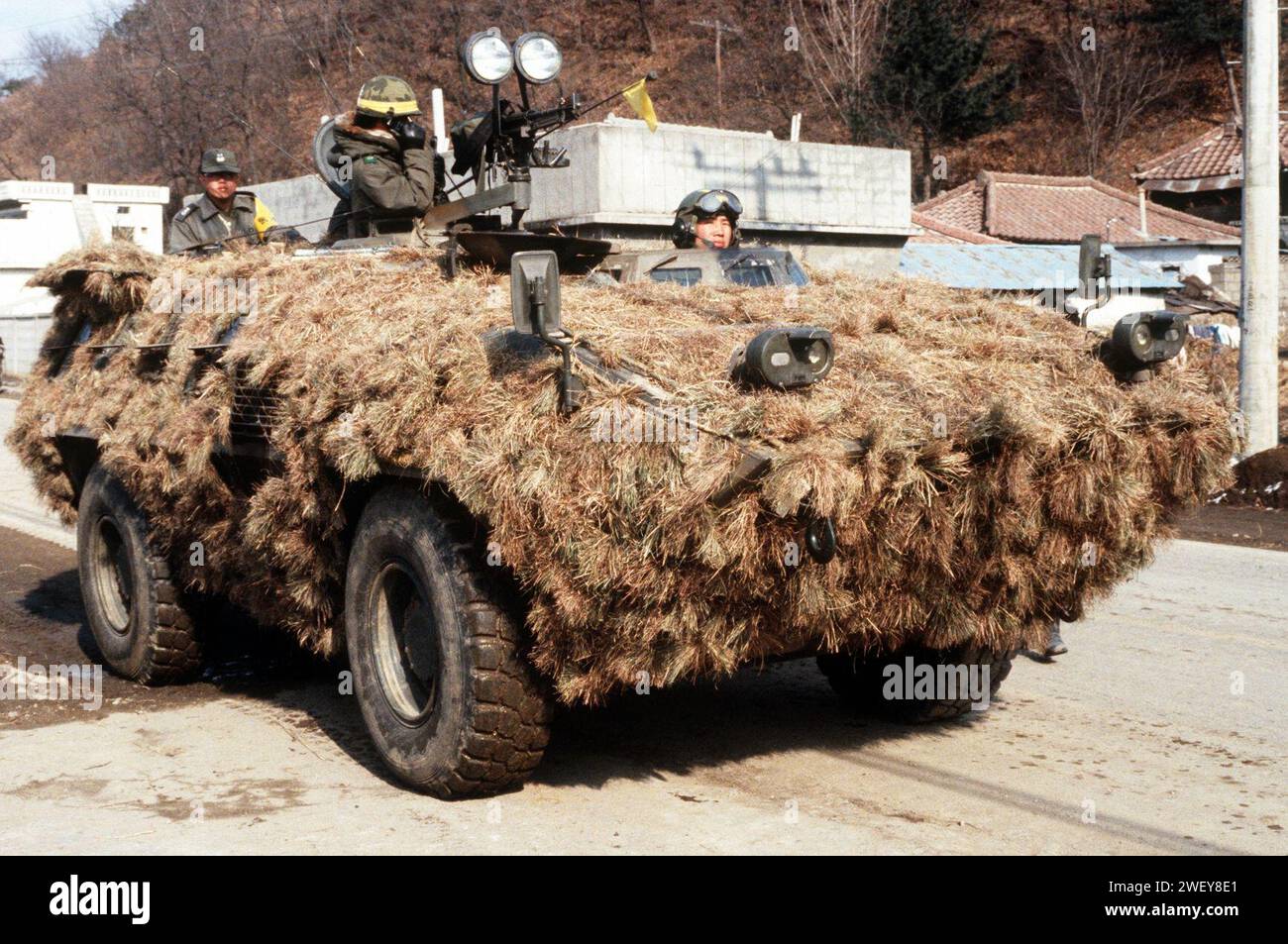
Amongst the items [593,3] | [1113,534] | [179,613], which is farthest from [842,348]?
[593,3]

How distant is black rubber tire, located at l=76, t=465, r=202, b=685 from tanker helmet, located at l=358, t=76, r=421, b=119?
223cm

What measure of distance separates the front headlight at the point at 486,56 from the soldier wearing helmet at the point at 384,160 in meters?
1.08

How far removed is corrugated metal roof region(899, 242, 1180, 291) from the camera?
28688mm

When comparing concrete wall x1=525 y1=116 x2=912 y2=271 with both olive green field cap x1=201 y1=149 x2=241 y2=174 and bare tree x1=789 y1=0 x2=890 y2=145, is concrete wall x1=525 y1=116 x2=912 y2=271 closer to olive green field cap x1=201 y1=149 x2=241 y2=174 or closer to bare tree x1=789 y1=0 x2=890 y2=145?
olive green field cap x1=201 y1=149 x2=241 y2=174

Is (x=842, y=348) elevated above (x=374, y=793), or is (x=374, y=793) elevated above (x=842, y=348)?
(x=842, y=348)

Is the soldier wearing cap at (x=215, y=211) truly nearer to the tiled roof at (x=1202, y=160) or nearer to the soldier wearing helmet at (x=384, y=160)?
the soldier wearing helmet at (x=384, y=160)

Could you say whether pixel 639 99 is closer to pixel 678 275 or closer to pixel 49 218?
pixel 678 275

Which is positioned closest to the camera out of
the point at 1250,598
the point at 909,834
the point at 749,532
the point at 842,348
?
the point at 749,532

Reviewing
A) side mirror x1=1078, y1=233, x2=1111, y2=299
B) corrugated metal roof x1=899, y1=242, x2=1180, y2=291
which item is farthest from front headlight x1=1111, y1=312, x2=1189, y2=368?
corrugated metal roof x1=899, y1=242, x2=1180, y2=291

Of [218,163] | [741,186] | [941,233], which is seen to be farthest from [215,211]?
[941,233]

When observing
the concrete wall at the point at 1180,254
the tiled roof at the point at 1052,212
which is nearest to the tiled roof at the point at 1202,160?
the tiled roof at the point at 1052,212

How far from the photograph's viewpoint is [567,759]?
18.6 feet

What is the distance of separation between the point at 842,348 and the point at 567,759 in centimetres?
188

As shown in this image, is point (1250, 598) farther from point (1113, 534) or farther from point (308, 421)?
point (308, 421)
